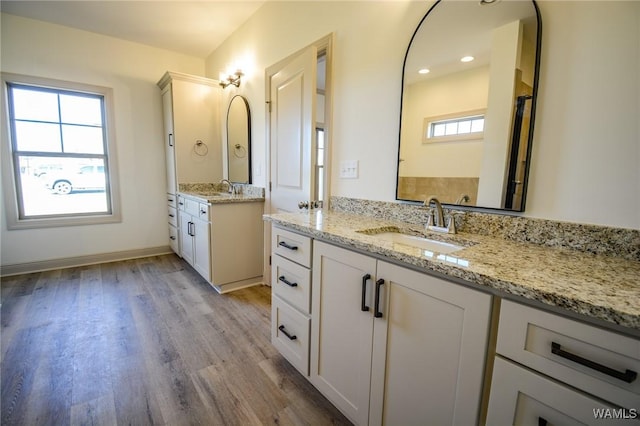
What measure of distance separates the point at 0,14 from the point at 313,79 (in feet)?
11.3

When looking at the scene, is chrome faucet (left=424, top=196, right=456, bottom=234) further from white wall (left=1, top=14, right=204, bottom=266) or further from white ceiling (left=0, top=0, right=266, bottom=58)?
white wall (left=1, top=14, right=204, bottom=266)

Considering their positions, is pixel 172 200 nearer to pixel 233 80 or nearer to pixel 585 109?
pixel 233 80

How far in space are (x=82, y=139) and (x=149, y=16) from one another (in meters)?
1.68

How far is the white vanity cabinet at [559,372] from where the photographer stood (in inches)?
22.7

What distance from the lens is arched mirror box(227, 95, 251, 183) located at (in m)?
3.05

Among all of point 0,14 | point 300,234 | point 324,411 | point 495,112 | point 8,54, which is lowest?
point 324,411

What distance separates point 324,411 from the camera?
1.38 metres

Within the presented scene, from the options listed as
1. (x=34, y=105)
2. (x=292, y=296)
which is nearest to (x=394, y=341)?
(x=292, y=296)

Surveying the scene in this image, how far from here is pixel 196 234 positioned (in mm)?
2930

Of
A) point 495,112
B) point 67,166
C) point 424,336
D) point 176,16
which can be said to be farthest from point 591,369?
point 67,166

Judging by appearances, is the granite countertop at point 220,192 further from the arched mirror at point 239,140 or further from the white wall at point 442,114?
the white wall at point 442,114

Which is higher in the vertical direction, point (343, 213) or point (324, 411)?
point (343, 213)

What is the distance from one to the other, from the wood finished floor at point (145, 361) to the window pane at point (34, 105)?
1837mm

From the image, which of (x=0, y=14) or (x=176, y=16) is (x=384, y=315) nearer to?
(x=176, y=16)
